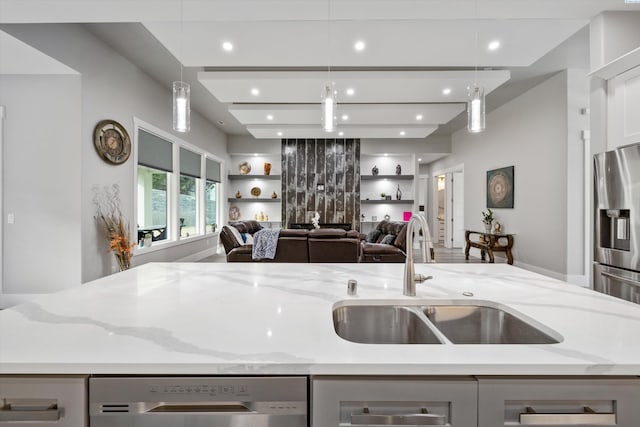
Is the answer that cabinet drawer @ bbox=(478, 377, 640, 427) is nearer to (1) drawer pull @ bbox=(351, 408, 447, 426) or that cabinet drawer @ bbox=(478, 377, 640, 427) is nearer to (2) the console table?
(1) drawer pull @ bbox=(351, 408, 447, 426)

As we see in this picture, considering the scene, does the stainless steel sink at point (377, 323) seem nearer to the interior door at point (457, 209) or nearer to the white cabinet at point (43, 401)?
the white cabinet at point (43, 401)

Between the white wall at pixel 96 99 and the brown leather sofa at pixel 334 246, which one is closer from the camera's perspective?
the white wall at pixel 96 99

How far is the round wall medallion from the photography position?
3.75 meters

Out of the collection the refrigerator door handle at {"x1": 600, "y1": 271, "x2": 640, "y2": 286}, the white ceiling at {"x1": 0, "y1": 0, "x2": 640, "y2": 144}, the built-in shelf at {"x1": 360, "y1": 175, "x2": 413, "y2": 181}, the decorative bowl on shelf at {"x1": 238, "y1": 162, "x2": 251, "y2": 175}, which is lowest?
the refrigerator door handle at {"x1": 600, "y1": 271, "x2": 640, "y2": 286}

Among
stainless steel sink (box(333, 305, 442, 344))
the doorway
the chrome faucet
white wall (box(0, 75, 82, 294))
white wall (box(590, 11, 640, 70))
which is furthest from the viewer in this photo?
the doorway

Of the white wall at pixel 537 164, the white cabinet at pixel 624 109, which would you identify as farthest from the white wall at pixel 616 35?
the white wall at pixel 537 164

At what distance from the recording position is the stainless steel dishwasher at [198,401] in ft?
2.39

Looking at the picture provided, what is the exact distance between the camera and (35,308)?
1.07 metres

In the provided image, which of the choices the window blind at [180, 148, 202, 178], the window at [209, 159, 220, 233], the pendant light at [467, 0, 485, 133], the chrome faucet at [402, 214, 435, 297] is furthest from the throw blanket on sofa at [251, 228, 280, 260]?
the chrome faucet at [402, 214, 435, 297]

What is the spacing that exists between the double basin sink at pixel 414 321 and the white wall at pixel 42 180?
3619 millimetres

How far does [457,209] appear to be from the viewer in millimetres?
8719

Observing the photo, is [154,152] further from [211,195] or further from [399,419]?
[399,419]

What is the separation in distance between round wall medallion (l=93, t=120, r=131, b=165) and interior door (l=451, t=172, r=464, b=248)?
25.9ft

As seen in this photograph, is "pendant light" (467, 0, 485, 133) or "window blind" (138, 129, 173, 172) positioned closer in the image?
"pendant light" (467, 0, 485, 133)
